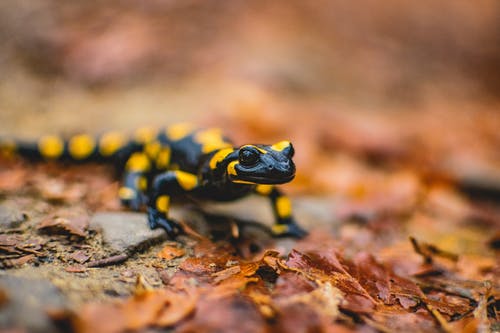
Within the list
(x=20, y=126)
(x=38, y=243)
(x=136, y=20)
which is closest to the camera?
(x=38, y=243)

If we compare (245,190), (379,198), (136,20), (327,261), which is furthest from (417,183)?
(136,20)

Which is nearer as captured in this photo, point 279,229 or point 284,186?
point 279,229

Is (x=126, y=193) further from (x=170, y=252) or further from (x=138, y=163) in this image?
(x=170, y=252)

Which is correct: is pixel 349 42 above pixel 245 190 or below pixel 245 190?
above

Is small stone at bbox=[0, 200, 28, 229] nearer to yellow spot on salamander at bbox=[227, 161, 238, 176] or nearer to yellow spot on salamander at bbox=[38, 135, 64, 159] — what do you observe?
yellow spot on salamander at bbox=[38, 135, 64, 159]

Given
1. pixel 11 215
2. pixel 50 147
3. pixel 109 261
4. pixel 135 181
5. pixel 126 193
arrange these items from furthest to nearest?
pixel 50 147 < pixel 135 181 < pixel 126 193 < pixel 11 215 < pixel 109 261

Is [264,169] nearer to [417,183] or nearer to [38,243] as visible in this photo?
[38,243]

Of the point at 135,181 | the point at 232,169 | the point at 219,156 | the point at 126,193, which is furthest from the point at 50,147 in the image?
the point at 232,169
